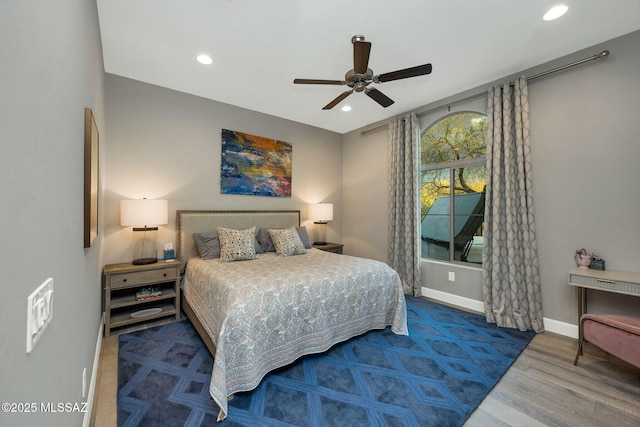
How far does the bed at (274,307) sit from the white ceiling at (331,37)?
194cm

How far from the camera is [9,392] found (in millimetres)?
501

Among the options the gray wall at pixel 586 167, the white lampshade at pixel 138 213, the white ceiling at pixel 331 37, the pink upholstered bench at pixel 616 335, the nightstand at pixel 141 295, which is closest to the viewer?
the pink upholstered bench at pixel 616 335

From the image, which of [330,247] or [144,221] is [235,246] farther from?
[330,247]

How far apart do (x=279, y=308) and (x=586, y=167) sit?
334cm

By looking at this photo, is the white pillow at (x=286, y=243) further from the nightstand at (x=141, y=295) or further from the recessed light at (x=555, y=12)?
the recessed light at (x=555, y=12)

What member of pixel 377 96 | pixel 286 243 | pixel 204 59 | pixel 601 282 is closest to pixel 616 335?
pixel 601 282

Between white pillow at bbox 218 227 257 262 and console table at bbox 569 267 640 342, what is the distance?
3.32m

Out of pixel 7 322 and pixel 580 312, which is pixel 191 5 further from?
pixel 580 312

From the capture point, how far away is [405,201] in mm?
4125

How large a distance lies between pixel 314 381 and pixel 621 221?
10.5 ft

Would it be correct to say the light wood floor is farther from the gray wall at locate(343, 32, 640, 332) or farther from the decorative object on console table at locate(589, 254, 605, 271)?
the decorative object on console table at locate(589, 254, 605, 271)

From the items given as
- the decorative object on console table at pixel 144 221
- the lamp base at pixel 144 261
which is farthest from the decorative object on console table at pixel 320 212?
the lamp base at pixel 144 261

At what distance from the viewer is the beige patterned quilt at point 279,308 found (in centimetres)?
183

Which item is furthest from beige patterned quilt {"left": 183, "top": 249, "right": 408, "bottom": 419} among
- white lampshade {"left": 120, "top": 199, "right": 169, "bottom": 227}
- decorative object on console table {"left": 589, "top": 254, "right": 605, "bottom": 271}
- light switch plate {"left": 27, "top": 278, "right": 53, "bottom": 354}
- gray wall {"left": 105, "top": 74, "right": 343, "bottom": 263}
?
decorative object on console table {"left": 589, "top": 254, "right": 605, "bottom": 271}
